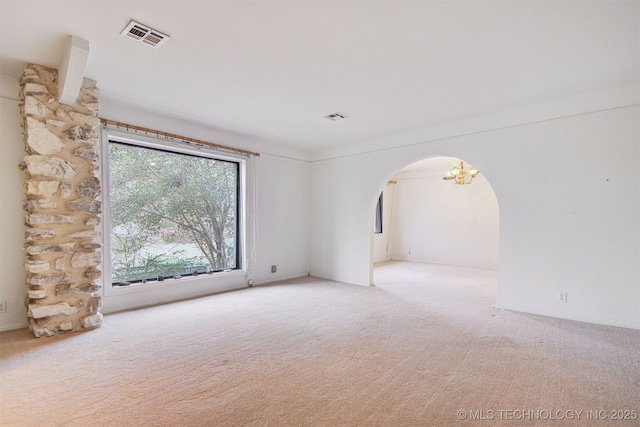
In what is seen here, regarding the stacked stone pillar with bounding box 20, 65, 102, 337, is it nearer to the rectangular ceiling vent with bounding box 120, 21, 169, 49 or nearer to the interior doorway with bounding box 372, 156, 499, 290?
the rectangular ceiling vent with bounding box 120, 21, 169, 49

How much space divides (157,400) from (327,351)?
4.35 feet

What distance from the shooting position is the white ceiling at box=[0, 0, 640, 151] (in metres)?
1.95

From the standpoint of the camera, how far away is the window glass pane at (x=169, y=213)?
376cm

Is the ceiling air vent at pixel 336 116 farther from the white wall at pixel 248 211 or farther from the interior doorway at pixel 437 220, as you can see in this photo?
the interior doorway at pixel 437 220

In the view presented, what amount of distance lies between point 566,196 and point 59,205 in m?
5.46

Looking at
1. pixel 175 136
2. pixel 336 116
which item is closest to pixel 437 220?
pixel 336 116

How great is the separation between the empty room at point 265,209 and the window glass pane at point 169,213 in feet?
0.09

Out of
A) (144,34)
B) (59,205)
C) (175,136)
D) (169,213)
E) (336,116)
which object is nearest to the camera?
(144,34)

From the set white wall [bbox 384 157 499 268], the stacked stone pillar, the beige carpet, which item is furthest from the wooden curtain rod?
white wall [bbox 384 157 499 268]

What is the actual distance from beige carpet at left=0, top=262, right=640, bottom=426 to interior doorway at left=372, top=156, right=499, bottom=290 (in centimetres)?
387

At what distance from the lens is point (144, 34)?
220 centimetres

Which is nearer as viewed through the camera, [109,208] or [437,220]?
[109,208]

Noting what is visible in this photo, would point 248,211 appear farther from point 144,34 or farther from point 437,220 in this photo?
point 437,220

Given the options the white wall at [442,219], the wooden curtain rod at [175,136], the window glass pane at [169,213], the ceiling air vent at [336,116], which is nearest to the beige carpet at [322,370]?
the window glass pane at [169,213]
